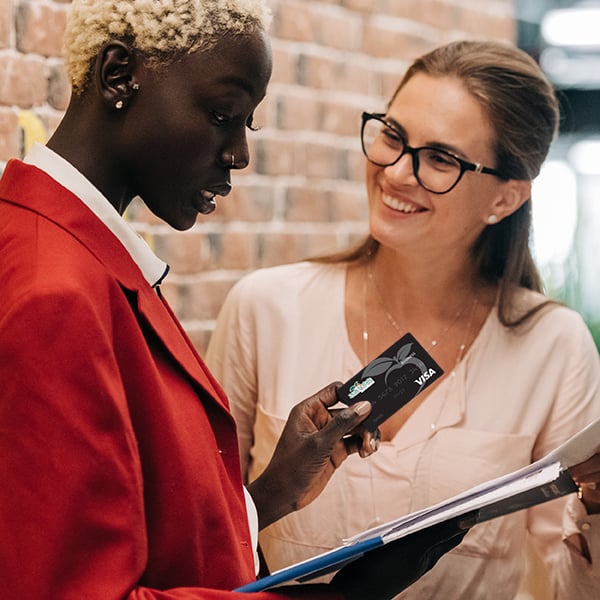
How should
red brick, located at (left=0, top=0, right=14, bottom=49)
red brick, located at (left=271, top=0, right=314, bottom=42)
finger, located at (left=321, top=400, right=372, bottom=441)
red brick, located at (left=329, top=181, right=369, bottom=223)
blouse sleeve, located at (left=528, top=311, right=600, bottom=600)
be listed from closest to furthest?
finger, located at (left=321, top=400, right=372, bottom=441) → red brick, located at (left=0, top=0, right=14, bottom=49) → blouse sleeve, located at (left=528, top=311, right=600, bottom=600) → red brick, located at (left=271, top=0, right=314, bottom=42) → red brick, located at (left=329, top=181, right=369, bottom=223)

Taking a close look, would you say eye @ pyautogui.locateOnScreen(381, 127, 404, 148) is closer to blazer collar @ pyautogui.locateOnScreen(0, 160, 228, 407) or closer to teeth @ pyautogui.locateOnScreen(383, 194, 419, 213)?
teeth @ pyautogui.locateOnScreen(383, 194, 419, 213)

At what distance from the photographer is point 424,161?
76.9 inches

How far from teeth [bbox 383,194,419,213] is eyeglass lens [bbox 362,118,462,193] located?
5 cm

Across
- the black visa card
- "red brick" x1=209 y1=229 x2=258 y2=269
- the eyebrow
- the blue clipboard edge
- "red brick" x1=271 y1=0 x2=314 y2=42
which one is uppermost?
"red brick" x1=271 y1=0 x2=314 y2=42

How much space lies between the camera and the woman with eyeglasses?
1.95m

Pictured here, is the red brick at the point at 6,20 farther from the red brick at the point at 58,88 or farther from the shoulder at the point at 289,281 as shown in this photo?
the shoulder at the point at 289,281

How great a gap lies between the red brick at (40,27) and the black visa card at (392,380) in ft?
2.58

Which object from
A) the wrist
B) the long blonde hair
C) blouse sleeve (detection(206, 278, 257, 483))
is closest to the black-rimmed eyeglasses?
the long blonde hair

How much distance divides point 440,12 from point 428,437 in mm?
1411

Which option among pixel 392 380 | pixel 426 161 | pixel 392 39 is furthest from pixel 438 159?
pixel 392 39

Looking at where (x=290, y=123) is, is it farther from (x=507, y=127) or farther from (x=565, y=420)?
(x=565, y=420)

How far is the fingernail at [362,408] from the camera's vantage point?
1457 millimetres

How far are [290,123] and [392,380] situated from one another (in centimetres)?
107

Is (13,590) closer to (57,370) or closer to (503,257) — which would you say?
(57,370)
